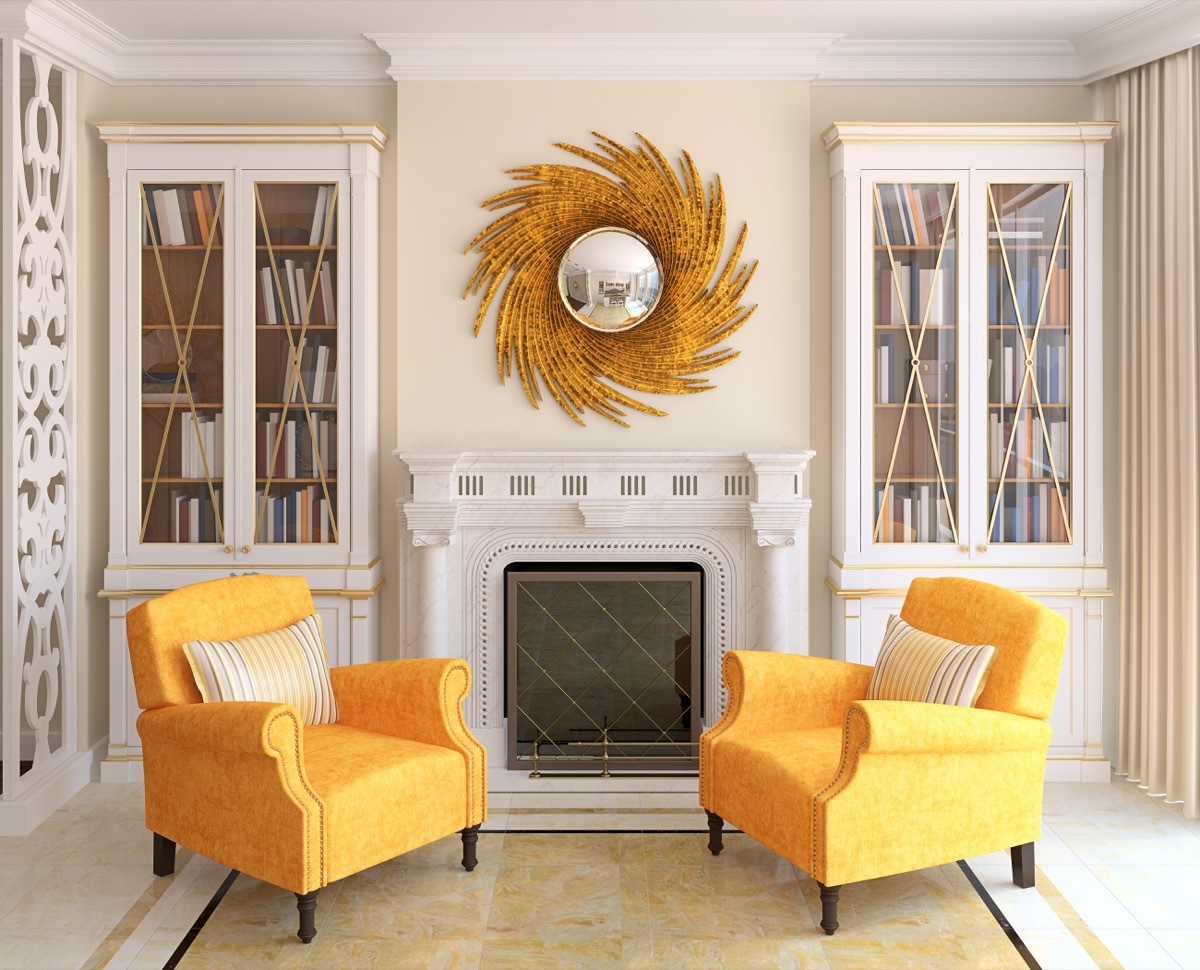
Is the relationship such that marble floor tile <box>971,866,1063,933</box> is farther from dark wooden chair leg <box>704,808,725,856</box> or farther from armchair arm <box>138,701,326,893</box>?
armchair arm <box>138,701,326,893</box>

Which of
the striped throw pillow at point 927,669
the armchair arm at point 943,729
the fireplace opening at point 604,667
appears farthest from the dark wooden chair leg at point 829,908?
the fireplace opening at point 604,667

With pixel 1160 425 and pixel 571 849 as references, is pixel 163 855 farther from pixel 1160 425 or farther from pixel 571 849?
pixel 1160 425

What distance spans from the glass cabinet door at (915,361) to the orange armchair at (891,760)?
2.42ft

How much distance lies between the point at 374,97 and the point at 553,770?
268cm

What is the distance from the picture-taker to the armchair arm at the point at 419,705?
10.1 ft

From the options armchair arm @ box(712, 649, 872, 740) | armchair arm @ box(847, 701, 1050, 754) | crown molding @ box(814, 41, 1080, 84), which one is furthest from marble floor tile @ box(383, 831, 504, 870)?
crown molding @ box(814, 41, 1080, 84)

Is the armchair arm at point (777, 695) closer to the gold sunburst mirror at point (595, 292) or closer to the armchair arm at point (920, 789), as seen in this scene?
the armchair arm at point (920, 789)

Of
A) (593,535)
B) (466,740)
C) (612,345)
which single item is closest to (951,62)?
(612,345)

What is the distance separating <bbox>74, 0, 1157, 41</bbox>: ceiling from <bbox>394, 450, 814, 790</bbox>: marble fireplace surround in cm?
155

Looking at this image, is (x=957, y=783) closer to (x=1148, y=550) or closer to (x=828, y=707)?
(x=828, y=707)

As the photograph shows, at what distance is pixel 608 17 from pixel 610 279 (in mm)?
913

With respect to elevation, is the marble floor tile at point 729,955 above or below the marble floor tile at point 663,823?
below

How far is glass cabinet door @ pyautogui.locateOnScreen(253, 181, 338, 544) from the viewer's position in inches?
154

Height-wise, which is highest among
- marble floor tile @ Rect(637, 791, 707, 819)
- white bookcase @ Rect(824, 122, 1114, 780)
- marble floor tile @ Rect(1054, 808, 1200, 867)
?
white bookcase @ Rect(824, 122, 1114, 780)
